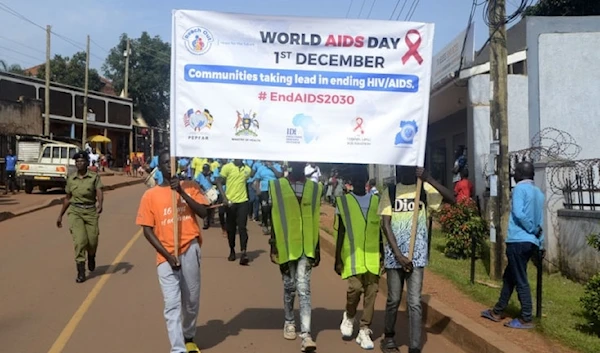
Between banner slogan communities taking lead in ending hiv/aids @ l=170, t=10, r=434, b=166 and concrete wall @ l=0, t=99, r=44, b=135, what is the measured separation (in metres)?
25.5

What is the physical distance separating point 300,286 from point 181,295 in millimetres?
A: 1112

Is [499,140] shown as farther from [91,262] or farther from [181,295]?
[91,262]

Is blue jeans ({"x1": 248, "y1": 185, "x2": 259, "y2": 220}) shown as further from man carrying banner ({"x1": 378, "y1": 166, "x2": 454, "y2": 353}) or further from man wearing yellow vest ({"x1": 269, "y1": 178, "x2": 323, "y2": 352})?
man carrying banner ({"x1": 378, "y1": 166, "x2": 454, "y2": 353})

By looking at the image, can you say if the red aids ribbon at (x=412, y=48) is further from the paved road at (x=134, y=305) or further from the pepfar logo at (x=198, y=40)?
the paved road at (x=134, y=305)

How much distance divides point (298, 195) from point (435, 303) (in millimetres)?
2246

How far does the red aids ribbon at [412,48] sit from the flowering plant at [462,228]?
17.1 feet

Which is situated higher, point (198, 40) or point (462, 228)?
point (198, 40)

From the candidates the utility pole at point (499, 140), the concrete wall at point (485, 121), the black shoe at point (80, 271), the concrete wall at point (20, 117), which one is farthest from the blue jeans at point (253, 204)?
the concrete wall at point (20, 117)

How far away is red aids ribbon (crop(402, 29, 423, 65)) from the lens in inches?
221

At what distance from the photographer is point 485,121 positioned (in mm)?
12953

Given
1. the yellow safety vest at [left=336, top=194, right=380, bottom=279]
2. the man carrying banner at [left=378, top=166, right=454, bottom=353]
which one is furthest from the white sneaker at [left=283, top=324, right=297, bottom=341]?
the man carrying banner at [left=378, top=166, right=454, bottom=353]

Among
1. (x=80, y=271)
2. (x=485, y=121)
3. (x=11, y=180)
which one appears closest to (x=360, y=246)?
(x=80, y=271)

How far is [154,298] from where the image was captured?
7.57m

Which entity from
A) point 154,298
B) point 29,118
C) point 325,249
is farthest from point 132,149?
point 154,298
